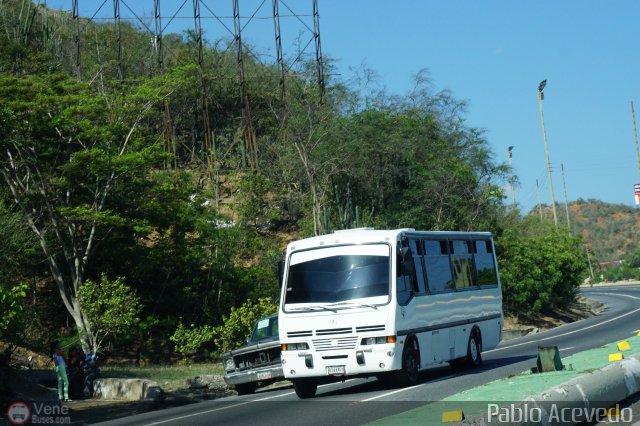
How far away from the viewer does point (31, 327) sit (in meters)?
32.5

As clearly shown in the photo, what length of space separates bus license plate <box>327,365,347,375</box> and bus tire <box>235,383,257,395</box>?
5.63m

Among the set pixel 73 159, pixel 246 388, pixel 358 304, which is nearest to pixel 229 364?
pixel 246 388

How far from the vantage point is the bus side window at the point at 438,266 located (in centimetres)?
1919

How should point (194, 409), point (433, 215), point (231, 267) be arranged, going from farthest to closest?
point (433, 215) → point (231, 267) → point (194, 409)

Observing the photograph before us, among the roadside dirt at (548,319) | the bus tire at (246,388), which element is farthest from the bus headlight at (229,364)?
the roadside dirt at (548,319)

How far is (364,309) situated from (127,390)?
7.72 m

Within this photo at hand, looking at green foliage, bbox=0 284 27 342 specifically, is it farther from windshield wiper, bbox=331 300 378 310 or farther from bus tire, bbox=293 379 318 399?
windshield wiper, bbox=331 300 378 310

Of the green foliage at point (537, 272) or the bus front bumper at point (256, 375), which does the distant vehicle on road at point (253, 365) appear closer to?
the bus front bumper at point (256, 375)

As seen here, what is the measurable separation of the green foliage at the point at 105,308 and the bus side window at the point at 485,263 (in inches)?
484

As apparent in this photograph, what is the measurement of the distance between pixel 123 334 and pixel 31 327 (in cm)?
335

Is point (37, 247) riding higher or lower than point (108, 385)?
higher

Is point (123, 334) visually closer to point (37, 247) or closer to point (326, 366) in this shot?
point (37, 247)

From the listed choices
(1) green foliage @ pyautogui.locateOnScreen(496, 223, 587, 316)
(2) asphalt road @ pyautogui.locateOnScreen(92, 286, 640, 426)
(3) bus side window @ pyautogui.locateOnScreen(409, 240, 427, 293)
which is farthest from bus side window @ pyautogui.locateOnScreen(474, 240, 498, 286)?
(1) green foliage @ pyautogui.locateOnScreen(496, 223, 587, 316)

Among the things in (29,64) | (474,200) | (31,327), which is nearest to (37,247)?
(31,327)
